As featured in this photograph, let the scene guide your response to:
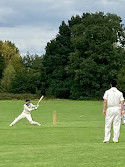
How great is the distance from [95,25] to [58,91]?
15918mm

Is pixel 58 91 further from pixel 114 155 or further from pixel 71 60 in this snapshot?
pixel 114 155

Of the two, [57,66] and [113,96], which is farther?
[57,66]

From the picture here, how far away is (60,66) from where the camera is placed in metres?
96.7

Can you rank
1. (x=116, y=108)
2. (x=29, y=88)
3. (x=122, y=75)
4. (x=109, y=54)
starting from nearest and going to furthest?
(x=116, y=108) → (x=122, y=75) → (x=109, y=54) → (x=29, y=88)

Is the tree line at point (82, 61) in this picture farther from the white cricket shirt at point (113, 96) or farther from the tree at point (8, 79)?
the white cricket shirt at point (113, 96)

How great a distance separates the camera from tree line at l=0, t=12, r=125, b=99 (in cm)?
8694

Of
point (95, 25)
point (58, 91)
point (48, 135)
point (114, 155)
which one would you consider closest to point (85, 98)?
point (58, 91)

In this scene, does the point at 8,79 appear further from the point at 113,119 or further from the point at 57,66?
the point at 113,119

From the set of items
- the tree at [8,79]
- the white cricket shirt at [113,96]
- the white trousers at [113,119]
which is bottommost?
the white trousers at [113,119]

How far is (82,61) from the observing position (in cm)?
8881

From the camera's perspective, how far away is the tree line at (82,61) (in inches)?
3423

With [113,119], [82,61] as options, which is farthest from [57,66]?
[113,119]

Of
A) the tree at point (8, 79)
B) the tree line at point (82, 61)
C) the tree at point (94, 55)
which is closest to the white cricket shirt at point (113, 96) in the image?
the tree line at point (82, 61)

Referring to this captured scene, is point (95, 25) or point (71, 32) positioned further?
point (71, 32)
